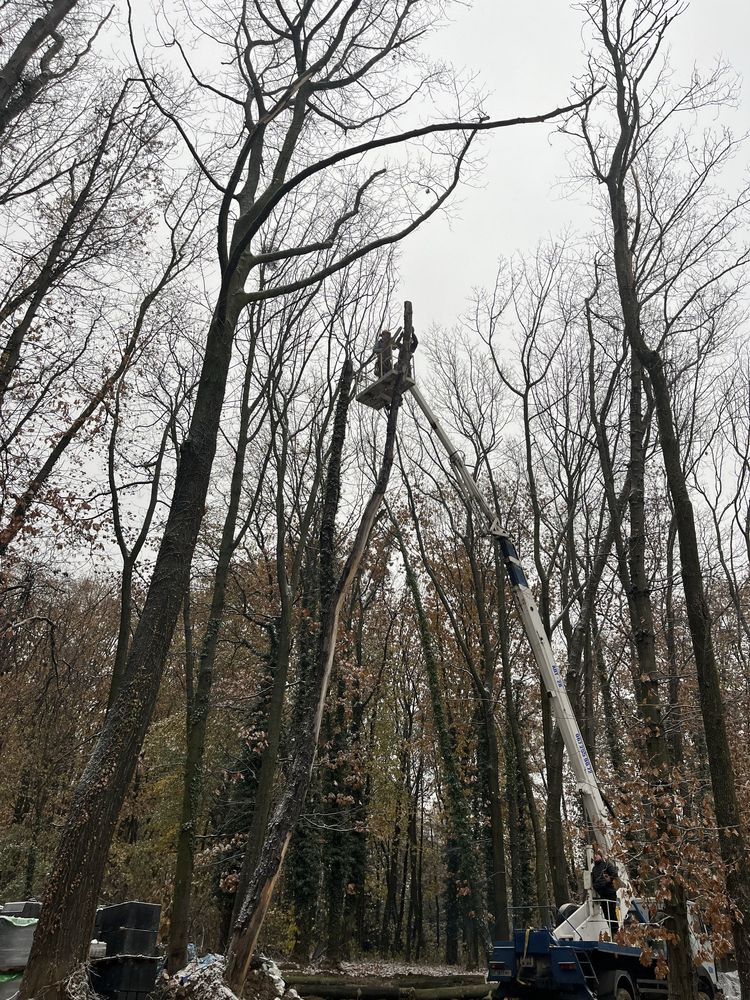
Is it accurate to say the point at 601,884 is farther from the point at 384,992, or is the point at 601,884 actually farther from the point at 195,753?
the point at 195,753

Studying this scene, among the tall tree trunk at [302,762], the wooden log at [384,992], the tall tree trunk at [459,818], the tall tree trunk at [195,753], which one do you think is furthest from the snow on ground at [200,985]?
the tall tree trunk at [459,818]

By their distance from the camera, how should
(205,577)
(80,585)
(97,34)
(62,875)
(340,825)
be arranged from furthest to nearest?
(80,585) < (340,825) < (205,577) < (97,34) < (62,875)

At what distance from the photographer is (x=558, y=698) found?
442 inches

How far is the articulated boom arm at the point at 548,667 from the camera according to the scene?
10.5 meters

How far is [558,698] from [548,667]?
47 centimetres

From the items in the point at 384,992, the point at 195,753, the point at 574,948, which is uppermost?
the point at 195,753

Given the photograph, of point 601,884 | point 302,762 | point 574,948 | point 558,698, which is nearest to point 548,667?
point 558,698

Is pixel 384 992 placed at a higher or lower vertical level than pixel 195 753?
lower

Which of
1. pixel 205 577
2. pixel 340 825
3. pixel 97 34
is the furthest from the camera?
pixel 340 825

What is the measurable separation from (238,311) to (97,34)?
6.30 m

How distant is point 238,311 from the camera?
24.8ft

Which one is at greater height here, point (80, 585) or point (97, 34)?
point (97, 34)

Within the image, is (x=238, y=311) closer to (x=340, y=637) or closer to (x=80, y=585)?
(x=340, y=637)

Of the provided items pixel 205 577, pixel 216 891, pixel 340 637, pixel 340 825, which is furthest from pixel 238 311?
pixel 340 825
